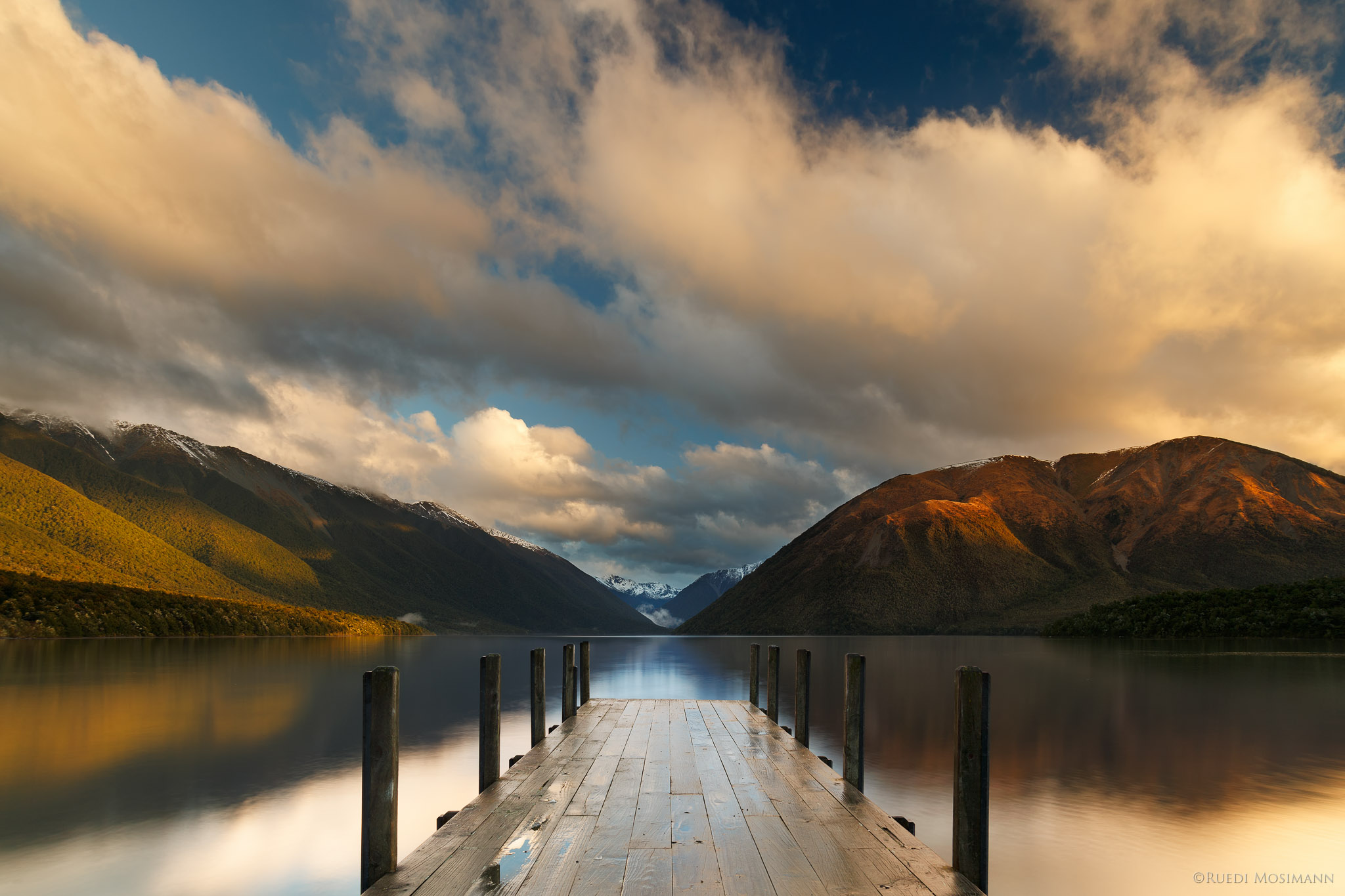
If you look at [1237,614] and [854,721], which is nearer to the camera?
[854,721]

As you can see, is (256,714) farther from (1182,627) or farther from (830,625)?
(830,625)

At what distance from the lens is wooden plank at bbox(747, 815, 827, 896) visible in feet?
17.1

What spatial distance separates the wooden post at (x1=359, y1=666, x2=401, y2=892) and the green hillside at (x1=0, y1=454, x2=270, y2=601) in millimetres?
145733

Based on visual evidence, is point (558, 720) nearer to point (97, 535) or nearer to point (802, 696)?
point (802, 696)

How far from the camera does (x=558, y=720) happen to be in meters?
24.6

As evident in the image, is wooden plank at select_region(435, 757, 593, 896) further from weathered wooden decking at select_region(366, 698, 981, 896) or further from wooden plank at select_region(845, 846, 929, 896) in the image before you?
wooden plank at select_region(845, 846, 929, 896)

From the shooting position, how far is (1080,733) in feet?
79.5

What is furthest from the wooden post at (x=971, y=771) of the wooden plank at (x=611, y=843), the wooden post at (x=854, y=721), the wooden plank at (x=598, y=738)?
the wooden plank at (x=598, y=738)

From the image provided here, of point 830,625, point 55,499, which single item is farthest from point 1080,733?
point 55,499

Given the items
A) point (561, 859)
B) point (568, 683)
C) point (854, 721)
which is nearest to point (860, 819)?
point (854, 721)

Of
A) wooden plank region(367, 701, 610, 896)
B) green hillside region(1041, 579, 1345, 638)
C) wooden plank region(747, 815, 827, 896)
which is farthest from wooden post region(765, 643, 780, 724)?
green hillside region(1041, 579, 1345, 638)

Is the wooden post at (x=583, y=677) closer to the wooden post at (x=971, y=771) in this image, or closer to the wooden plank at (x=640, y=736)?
the wooden plank at (x=640, y=736)

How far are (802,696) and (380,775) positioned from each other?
8178 mm

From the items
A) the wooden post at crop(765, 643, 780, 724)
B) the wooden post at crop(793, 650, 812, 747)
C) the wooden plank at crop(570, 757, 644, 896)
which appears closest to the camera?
the wooden plank at crop(570, 757, 644, 896)
